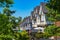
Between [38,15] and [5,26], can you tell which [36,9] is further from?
[5,26]

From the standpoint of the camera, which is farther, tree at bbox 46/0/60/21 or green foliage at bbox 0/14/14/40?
tree at bbox 46/0/60/21

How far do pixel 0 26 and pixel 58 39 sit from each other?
18.0 metres

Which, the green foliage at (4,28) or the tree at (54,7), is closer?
the green foliage at (4,28)

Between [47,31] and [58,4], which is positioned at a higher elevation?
[58,4]

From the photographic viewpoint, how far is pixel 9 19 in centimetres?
1866

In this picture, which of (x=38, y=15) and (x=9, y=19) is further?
(x=38, y=15)

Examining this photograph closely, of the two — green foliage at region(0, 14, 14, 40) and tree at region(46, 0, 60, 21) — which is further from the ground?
tree at region(46, 0, 60, 21)

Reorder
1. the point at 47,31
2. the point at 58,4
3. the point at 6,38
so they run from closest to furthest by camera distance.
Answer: the point at 6,38 < the point at 58,4 < the point at 47,31

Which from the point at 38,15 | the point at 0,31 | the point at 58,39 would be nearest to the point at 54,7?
the point at 0,31

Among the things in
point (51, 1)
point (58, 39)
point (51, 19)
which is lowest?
point (58, 39)

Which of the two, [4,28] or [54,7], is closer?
[4,28]

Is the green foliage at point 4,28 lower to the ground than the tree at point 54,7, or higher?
lower

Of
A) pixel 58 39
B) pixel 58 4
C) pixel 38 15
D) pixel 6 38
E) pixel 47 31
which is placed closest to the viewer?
pixel 6 38

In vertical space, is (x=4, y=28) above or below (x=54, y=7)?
below
